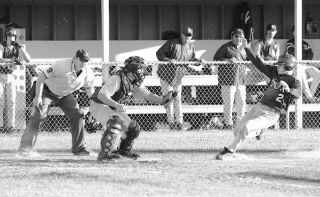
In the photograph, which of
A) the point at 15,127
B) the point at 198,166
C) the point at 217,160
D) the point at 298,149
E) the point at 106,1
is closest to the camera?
the point at 198,166

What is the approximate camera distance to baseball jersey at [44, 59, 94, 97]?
13789mm

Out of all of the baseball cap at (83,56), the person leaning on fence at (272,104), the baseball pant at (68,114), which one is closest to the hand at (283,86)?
the person leaning on fence at (272,104)

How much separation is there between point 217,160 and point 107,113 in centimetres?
172

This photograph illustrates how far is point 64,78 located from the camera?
45.6ft

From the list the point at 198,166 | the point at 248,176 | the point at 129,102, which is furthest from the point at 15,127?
the point at 248,176

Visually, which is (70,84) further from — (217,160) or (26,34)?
(26,34)

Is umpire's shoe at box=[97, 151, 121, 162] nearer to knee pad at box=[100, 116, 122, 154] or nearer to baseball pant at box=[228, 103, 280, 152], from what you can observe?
knee pad at box=[100, 116, 122, 154]


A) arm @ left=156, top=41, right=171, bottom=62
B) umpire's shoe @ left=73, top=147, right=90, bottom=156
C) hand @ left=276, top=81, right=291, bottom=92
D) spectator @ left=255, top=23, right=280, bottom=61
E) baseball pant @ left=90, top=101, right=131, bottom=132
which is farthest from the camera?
spectator @ left=255, top=23, right=280, bottom=61

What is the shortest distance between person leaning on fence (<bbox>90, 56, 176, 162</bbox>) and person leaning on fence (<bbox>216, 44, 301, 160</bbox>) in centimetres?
125

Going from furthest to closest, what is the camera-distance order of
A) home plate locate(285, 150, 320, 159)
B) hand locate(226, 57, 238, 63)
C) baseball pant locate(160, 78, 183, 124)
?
1. baseball pant locate(160, 78, 183, 124)
2. hand locate(226, 57, 238, 63)
3. home plate locate(285, 150, 320, 159)

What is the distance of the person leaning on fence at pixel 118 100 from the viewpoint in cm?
1280

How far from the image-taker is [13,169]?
12.0m

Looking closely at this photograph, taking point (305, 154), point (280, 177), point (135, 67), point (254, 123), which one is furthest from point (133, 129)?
point (305, 154)

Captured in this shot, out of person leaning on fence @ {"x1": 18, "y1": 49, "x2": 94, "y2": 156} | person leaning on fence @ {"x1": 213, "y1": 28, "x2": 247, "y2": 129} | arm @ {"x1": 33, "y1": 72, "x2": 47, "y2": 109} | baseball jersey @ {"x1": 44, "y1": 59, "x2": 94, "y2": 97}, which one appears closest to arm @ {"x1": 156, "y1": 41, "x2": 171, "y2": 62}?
person leaning on fence @ {"x1": 213, "y1": 28, "x2": 247, "y2": 129}
